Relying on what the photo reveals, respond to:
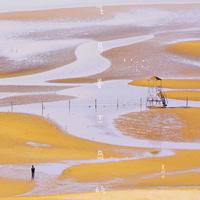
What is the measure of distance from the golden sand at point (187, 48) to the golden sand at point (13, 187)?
2949cm

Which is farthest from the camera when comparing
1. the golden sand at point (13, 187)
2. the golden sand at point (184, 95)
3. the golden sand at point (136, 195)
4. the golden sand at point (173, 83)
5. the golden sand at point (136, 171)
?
the golden sand at point (173, 83)

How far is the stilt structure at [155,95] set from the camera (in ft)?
129

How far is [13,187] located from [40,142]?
632 cm

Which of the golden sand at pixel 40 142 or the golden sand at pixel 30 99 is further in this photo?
the golden sand at pixel 30 99

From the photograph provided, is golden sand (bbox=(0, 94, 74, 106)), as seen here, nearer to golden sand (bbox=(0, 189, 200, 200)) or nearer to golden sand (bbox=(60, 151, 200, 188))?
golden sand (bbox=(60, 151, 200, 188))

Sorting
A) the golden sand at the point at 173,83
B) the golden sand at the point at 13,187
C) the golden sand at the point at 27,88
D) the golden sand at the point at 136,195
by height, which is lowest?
the golden sand at the point at 173,83

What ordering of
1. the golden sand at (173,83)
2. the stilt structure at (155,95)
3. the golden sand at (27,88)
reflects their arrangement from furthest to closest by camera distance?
the golden sand at (173,83) < the golden sand at (27,88) < the stilt structure at (155,95)

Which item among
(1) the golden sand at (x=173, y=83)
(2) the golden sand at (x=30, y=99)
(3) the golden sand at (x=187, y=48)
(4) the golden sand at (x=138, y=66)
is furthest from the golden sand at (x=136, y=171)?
(3) the golden sand at (x=187, y=48)

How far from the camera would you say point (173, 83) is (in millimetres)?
45812

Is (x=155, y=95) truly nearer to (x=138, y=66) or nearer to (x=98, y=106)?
(x=98, y=106)

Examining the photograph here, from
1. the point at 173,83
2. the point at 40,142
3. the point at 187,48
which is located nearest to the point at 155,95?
the point at 173,83

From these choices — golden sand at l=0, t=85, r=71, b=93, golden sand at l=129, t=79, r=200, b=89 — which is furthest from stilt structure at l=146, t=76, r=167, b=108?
golden sand at l=0, t=85, r=71, b=93

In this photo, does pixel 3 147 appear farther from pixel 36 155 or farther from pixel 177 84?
pixel 177 84

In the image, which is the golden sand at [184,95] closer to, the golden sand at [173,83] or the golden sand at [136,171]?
the golden sand at [173,83]
